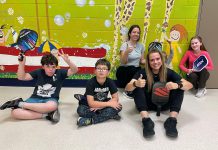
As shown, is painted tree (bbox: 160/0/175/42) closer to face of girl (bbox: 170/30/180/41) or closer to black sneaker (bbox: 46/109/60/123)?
face of girl (bbox: 170/30/180/41)

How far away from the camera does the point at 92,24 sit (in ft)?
9.55

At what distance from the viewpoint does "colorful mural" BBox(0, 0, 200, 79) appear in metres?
2.82

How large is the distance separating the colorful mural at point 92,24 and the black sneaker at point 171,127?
3.68 feet

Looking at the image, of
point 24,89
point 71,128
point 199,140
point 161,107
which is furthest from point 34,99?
point 199,140

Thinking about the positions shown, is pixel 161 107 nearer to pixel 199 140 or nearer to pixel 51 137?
pixel 199 140

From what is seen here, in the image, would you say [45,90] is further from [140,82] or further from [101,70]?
[140,82]

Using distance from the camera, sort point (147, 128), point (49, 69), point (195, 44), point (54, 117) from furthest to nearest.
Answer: point (195, 44) < point (49, 69) < point (54, 117) < point (147, 128)

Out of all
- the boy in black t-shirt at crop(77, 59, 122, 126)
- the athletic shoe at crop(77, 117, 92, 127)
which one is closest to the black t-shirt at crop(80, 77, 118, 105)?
the boy in black t-shirt at crop(77, 59, 122, 126)

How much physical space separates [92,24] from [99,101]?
107 cm

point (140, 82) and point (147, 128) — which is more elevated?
point (140, 82)

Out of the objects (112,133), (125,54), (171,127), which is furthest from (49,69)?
(171,127)

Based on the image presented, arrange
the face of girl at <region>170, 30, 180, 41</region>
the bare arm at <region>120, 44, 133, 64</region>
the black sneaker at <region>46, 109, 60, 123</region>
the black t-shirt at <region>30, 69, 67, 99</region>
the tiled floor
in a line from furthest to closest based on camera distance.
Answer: the face of girl at <region>170, 30, 180, 41</region> < the bare arm at <region>120, 44, 133, 64</region> < the black t-shirt at <region>30, 69, 67, 99</region> < the black sneaker at <region>46, 109, 60, 123</region> < the tiled floor

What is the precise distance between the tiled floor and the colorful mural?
82 centimetres

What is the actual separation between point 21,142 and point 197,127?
1.48m
